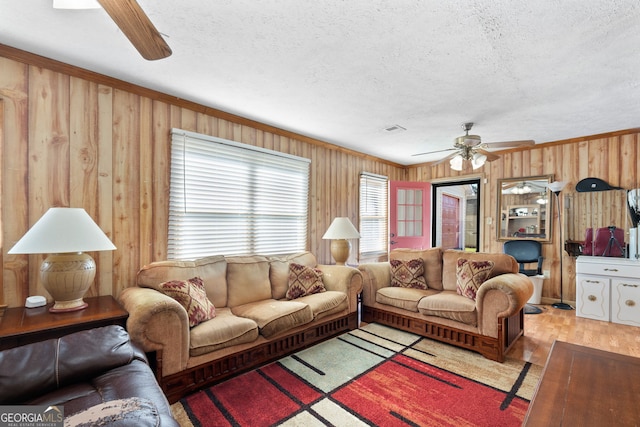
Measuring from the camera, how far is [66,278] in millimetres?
1985

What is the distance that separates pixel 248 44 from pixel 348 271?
2387 mm

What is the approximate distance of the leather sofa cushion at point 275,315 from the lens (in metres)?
2.50

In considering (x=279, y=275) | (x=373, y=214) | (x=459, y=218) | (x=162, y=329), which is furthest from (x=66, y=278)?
(x=459, y=218)

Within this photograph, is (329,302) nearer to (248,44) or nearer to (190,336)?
(190,336)

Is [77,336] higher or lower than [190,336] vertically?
higher

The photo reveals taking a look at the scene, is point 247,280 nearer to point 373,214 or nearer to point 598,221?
point 373,214

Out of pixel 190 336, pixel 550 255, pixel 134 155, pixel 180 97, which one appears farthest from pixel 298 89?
pixel 550 255

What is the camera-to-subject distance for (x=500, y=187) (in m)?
4.89

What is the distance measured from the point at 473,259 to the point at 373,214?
222cm

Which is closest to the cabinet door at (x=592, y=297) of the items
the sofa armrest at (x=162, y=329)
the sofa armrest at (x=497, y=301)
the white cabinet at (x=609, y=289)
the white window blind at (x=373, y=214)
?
the white cabinet at (x=609, y=289)

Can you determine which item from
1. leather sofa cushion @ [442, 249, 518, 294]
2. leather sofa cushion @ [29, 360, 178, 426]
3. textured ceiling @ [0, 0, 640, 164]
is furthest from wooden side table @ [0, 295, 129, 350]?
leather sofa cushion @ [442, 249, 518, 294]

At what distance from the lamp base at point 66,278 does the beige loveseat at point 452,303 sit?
2.69 m

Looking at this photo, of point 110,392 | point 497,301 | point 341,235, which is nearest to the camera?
point 110,392

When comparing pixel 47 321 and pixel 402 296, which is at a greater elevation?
pixel 47 321
